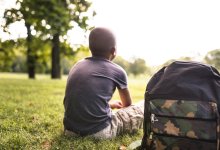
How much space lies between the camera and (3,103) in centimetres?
590

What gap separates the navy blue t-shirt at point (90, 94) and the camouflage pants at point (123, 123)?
0.23 ft

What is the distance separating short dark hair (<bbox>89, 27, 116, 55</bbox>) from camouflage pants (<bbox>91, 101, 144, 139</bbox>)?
721 millimetres

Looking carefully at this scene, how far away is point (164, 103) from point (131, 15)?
51.8ft

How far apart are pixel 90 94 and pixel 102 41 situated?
0.57m

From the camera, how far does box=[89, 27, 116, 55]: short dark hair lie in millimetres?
3725

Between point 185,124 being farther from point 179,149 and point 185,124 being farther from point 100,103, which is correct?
point 100,103

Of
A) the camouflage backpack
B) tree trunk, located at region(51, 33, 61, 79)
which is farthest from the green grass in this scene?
tree trunk, located at region(51, 33, 61, 79)

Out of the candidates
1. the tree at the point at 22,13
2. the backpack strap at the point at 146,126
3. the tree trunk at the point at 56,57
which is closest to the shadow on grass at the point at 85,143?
the backpack strap at the point at 146,126

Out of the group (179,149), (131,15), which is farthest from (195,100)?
(131,15)

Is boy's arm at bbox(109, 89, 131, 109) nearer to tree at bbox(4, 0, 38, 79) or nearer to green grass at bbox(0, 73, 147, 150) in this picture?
green grass at bbox(0, 73, 147, 150)

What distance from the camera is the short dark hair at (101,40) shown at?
3.72 metres

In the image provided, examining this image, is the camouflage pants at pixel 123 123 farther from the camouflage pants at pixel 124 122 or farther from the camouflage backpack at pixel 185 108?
the camouflage backpack at pixel 185 108

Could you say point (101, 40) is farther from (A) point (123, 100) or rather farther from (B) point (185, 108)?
(B) point (185, 108)

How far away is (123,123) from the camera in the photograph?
401cm
